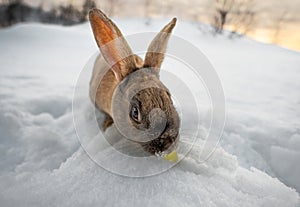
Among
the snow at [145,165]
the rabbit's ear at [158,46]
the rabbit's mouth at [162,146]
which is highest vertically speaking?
the rabbit's ear at [158,46]

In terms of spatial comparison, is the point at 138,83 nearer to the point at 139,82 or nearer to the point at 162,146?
the point at 139,82

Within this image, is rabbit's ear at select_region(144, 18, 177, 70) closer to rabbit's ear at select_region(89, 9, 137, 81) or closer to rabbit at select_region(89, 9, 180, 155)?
rabbit at select_region(89, 9, 180, 155)

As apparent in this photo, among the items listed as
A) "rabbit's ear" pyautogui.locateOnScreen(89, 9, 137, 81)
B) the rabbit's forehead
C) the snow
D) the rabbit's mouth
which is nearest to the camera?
the snow

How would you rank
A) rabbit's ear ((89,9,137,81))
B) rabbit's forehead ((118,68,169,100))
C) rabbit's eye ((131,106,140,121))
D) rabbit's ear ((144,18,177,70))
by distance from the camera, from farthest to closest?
rabbit's ear ((144,18,177,70))
rabbit's ear ((89,9,137,81))
rabbit's forehead ((118,68,169,100))
rabbit's eye ((131,106,140,121))

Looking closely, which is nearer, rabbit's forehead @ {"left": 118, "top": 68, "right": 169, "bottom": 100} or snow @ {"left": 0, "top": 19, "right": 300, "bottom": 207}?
snow @ {"left": 0, "top": 19, "right": 300, "bottom": 207}

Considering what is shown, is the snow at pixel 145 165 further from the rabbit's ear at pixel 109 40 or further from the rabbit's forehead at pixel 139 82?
the rabbit's ear at pixel 109 40

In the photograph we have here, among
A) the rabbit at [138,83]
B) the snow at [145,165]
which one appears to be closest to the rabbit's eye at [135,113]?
the rabbit at [138,83]

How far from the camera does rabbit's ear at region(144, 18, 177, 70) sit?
2213mm

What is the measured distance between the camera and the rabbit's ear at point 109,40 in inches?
80.1

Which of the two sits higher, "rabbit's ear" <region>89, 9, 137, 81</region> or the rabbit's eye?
"rabbit's ear" <region>89, 9, 137, 81</region>

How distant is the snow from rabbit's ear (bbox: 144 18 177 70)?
810mm

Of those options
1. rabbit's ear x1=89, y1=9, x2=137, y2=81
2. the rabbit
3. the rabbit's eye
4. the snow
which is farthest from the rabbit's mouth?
rabbit's ear x1=89, y1=9, x2=137, y2=81

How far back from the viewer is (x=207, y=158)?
68.9 inches

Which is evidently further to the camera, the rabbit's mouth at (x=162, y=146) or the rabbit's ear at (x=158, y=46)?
the rabbit's ear at (x=158, y=46)
